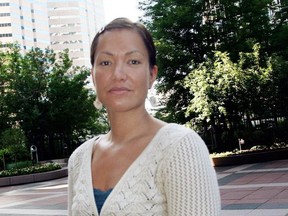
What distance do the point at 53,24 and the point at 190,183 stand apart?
4750 inches

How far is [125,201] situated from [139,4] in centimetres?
1682

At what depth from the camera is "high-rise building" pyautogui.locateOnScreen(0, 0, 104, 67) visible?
96125 millimetres

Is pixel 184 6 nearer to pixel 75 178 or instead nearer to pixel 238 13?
pixel 238 13

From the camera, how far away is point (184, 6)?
52.0 ft

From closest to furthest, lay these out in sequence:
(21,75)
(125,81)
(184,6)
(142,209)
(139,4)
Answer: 1. (142,209)
2. (125,81)
3. (184,6)
4. (139,4)
5. (21,75)

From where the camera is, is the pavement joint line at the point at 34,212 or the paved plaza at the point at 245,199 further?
the pavement joint line at the point at 34,212

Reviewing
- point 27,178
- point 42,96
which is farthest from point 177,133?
point 42,96

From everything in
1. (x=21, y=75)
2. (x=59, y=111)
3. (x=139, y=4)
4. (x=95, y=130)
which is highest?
(x=139, y=4)

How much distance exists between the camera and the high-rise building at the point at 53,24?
96125mm

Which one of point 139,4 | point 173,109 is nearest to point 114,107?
point 173,109

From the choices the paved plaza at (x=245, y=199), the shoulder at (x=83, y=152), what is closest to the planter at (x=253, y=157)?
the paved plaza at (x=245, y=199)

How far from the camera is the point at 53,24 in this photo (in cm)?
11544

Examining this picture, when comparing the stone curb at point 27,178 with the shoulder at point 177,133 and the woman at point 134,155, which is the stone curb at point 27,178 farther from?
the shoulder at point 177,133

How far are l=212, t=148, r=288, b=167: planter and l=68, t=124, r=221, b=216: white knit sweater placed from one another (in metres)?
13.5
